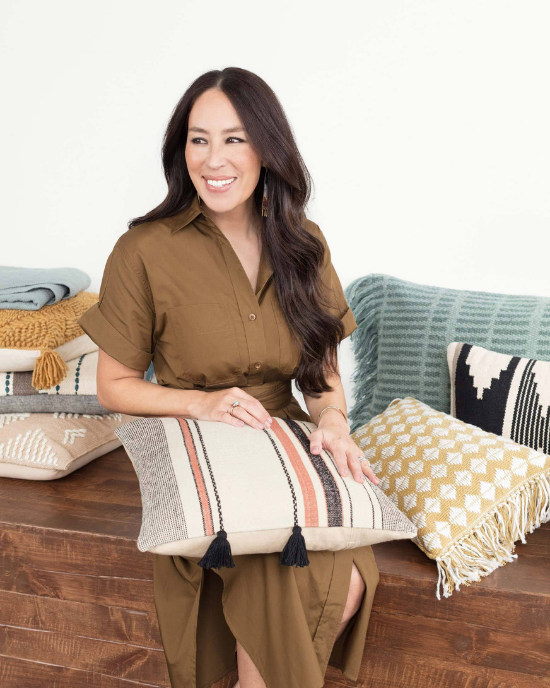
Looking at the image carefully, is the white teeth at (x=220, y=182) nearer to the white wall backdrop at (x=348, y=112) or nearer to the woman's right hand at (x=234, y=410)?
the woman's right hand at (x=234, y=410)

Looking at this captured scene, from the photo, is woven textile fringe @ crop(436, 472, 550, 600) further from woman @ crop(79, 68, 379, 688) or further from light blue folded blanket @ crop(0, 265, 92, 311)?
light blue folded blanket @ crop(0, 265, 92, 311)

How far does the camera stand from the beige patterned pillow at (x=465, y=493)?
139cm

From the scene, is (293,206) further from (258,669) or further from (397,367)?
(258,669)

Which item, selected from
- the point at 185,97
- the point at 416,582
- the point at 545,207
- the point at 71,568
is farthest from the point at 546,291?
the point at 71,568

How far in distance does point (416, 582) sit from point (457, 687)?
241 millimetres

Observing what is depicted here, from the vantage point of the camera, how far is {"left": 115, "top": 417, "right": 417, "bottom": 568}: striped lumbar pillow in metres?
1.16

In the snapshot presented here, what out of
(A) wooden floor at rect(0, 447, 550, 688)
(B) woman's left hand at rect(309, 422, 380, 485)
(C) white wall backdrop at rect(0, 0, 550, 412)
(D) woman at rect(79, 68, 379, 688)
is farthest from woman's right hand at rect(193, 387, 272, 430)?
(C) white wall backdrop at rect(0, 0, 550, 412)

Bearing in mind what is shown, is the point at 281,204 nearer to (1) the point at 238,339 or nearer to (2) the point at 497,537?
A: (1) the point at 238,339

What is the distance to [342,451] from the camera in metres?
1.41


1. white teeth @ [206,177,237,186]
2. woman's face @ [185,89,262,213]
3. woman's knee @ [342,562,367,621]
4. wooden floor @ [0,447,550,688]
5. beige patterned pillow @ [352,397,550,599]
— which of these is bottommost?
wooden floor @ [0,447,550,688]

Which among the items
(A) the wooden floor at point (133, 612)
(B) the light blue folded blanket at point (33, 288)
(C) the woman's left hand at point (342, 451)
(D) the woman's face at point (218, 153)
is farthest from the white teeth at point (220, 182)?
(A) the wooden floor at point (133, 612)

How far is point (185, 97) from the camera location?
1.52 metres

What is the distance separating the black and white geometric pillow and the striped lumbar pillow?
52cm

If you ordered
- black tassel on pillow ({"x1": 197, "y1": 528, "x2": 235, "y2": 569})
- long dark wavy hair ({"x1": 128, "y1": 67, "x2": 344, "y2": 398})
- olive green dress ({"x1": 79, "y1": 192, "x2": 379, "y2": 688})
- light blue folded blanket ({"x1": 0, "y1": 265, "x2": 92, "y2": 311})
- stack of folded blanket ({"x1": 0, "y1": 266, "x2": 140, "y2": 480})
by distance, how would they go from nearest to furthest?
1. black tassel on pillow ({"x1": 197, "y1": 528, "x2": 235, "y2": 569})
2. olive green dress ({"x1": 79, "y1": 192, "x2": 379, "y2": 688})
3. long dark wavy hair ({"x1": 128, "y1": 67, "x2": 344, "y2": 398})
4. stack of folded blanket ({"x1": 0, "y1": 266, "x2": 140, "y2": 480})
5. light blue folded blanket ({"x1": 0, "y1": 265, "x2": 92, "y2": 311})
